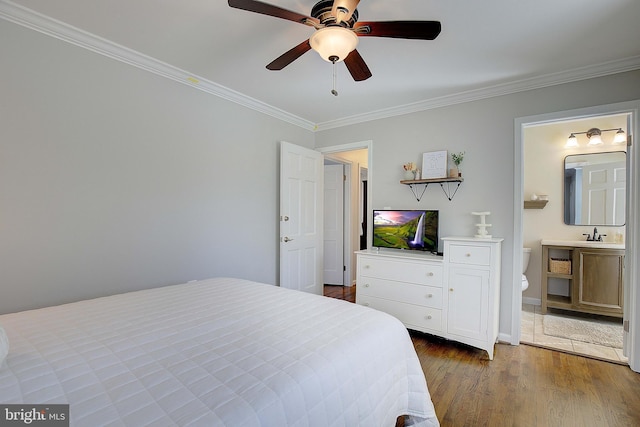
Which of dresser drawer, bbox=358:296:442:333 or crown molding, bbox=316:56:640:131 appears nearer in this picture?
crown molding, bbox=316:56:640:131

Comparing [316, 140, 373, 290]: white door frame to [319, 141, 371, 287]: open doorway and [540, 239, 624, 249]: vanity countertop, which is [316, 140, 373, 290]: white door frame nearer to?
[319, 141, 371, 287]: open doorway

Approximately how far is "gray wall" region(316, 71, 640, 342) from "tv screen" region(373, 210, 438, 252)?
0.55 feet

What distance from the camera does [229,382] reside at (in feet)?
3.07

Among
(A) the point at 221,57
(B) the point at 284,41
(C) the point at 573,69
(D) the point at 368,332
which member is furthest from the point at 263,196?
(C) the point at 573,69

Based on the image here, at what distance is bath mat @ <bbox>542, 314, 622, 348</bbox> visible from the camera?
2.94 metres

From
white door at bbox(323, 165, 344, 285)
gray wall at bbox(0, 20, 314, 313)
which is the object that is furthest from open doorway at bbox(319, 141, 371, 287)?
gray wall at bbox(0, 20, 314, 313)

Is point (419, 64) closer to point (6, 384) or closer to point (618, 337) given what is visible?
point (6, 384)

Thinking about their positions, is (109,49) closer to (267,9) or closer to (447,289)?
(267,9)

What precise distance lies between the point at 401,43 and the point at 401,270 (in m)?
2.02

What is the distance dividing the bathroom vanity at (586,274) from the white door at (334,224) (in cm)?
281

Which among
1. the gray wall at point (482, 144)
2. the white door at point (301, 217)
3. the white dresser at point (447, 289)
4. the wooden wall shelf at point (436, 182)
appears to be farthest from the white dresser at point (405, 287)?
the white door at point (301, 217)

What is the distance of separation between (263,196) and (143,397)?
9.18 ft

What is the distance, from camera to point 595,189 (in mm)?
3732

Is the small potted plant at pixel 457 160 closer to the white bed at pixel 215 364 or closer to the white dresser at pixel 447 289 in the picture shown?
the white dresser at pixel 447 289
